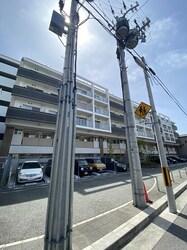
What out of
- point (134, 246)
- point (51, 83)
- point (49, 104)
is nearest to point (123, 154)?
point (49, 104)

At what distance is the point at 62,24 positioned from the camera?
298cm

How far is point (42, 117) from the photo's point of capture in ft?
48.8


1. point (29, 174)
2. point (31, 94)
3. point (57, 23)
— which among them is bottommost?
point (29, 174)

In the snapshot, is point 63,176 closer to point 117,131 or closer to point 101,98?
point 117,131

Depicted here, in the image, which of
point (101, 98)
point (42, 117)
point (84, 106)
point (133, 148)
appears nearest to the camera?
point (133, 148)

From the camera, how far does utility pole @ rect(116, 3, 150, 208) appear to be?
14.8 feet

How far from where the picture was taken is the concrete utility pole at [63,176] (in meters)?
1.86

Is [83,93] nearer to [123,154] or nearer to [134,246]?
[123,154]

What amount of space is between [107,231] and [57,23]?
4970 mm

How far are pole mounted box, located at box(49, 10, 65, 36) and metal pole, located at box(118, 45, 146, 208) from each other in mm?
3296

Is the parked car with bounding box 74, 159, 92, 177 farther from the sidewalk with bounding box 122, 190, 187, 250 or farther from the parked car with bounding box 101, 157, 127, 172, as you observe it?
the sidewalk with bounding box 122, 190, 187, 250

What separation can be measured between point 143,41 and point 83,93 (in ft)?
47.7

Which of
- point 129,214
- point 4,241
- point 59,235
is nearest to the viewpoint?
point 59,235

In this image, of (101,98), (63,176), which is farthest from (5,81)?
(63,176)
